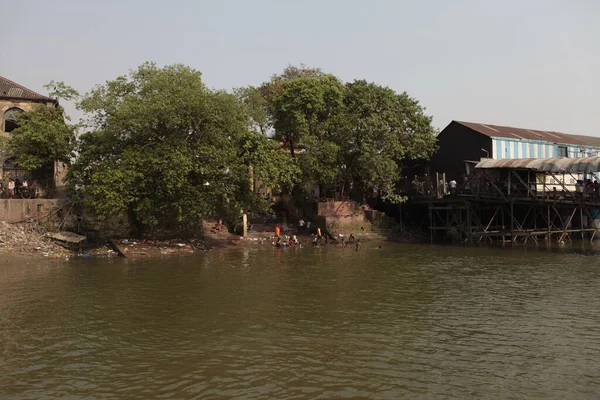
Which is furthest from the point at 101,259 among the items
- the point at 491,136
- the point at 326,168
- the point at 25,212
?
the point at 491,136

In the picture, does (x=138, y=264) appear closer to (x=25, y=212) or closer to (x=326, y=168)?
(x=25, y=212)

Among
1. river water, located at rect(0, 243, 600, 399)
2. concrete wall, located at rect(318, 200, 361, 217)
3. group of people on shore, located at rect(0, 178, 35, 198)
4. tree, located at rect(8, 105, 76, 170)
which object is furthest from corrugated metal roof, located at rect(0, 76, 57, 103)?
concrete wall, located at rect(318, 200, 361, 217)

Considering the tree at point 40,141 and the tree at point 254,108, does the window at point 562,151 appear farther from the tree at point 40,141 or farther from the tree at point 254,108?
the tree at point 40,141

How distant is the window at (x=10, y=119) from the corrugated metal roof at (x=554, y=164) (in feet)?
114

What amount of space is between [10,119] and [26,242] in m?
13.5

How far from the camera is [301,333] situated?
39.5 feet

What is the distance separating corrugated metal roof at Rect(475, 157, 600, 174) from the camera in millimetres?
28312

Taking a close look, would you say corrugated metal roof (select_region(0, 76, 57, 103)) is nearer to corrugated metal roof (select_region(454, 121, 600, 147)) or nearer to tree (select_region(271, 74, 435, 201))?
tree (select_region(271, 74, 435, 201))

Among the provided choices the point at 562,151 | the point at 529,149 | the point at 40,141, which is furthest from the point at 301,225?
the point at 562,151

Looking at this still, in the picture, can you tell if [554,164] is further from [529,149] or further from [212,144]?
[212,144]

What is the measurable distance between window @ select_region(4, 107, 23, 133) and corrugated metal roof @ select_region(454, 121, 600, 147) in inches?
1394

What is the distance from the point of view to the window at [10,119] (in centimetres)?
3594

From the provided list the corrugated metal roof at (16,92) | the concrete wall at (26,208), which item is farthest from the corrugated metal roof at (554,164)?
the corrugated metal roof at (16,92)

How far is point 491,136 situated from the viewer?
37281 mm
